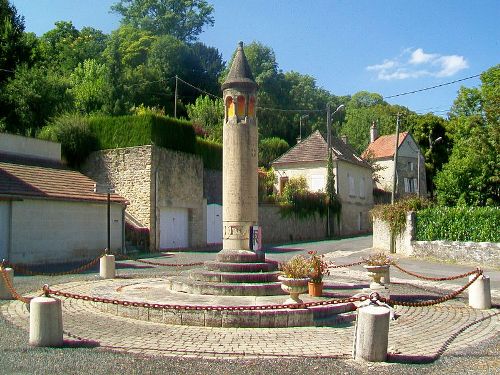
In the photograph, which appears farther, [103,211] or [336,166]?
Result: [336,166]

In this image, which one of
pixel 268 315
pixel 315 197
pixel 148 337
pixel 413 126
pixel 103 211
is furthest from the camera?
pixel 413 126

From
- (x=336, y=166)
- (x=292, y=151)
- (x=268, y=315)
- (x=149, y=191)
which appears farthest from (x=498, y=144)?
(x=268, y=315)

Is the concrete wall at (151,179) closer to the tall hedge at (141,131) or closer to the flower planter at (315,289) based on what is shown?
the tall hedge at (141,131)

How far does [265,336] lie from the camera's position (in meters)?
9.00

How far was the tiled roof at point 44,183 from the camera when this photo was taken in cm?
2061

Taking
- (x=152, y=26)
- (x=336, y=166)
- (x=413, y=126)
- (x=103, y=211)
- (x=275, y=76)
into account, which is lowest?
(x=103, y=211)

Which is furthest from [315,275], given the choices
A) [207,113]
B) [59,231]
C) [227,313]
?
[207,113]

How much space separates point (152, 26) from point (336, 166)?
3234cm

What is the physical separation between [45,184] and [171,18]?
43.4 m

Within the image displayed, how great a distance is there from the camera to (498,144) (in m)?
31.8

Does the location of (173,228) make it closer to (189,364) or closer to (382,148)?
(189,364)

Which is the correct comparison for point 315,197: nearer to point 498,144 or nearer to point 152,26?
point 498,144

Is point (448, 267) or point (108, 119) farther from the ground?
point (108, 119)

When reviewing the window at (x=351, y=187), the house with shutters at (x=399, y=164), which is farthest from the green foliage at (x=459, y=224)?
the house with shutters at (x=399, y=164)
